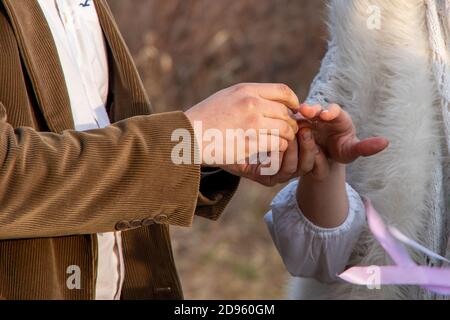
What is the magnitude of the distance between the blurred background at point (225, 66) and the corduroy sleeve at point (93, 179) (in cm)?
314

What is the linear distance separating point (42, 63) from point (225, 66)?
4.36m

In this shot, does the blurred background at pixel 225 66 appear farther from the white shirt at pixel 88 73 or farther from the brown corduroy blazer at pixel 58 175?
the brown corduroy blazer at pixel 58 175

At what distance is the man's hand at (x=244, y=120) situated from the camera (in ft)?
5.30

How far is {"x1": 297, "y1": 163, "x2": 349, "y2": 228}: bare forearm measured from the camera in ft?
6.36

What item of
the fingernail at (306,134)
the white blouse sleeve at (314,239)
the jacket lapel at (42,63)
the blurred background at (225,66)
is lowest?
the blurred background at (225,66)

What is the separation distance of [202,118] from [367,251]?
1.91ft

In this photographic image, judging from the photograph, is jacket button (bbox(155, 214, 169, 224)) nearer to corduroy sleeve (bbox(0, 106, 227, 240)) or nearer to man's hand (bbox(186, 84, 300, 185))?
corduroy sleeve (bbox(0, 106, 227, 240))

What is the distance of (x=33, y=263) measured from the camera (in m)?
1.63

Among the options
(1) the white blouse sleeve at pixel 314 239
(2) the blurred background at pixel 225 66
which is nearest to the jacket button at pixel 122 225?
(1) the white blouse sleeve at pixel 314 239

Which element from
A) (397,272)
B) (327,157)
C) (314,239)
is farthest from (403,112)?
(397,272)

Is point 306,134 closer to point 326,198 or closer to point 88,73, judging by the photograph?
point 326,198

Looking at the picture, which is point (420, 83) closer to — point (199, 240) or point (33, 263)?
point (33, 263)

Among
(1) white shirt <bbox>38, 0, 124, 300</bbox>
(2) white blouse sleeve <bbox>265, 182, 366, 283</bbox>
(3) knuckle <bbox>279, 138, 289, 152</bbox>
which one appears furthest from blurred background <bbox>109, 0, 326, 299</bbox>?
(3) knuckle <bbox>279, 138, 289, 152</bbox>
